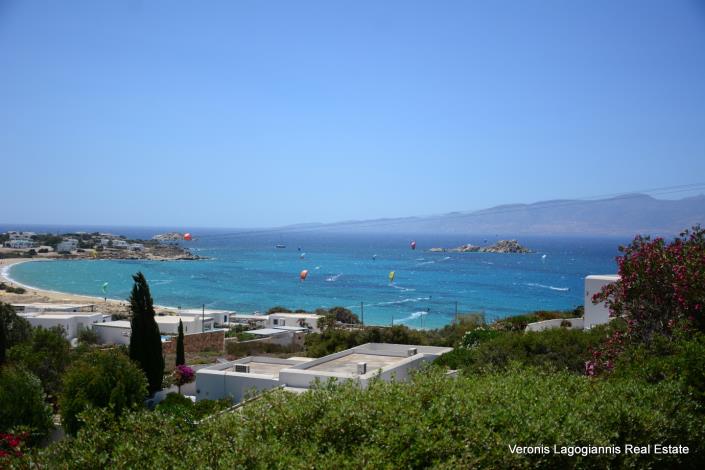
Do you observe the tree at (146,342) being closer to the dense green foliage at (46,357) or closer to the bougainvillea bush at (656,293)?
the dense green foliage at (46,357)

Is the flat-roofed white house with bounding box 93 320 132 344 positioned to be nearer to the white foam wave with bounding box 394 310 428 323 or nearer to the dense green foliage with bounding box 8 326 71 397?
the dense green foliage with bounding box 8 326 71 397

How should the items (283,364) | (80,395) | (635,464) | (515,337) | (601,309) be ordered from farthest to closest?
1. (601,309)
2. (283,364)
3. (515,337)
4. (80,395)
5. (635,464)

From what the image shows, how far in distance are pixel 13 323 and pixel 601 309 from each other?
68.8ft

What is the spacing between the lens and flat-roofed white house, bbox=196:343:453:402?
42.6 feet

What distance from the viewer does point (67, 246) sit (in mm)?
111312

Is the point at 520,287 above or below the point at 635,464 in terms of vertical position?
below

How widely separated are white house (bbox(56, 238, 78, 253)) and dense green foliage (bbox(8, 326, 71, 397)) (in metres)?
99.4

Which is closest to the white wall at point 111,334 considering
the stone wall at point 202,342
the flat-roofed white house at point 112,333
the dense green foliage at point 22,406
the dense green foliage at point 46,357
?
the flat-roofed white house at point 112,333

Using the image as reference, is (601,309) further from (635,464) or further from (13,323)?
(13,323)

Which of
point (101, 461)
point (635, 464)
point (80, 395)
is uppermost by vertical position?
point (101, 461)

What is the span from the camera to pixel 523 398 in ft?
21.7

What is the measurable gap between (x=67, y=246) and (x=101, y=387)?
356 ft

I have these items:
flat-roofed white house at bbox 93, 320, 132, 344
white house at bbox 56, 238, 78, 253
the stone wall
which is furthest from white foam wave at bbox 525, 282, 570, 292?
white house at bbox 56, 238, 78, 253

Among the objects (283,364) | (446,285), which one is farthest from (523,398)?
(446,285)
